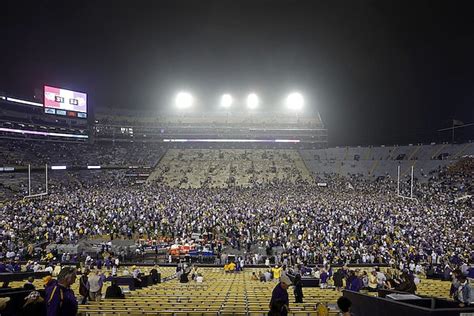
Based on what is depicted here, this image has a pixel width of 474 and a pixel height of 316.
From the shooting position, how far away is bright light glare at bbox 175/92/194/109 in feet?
230

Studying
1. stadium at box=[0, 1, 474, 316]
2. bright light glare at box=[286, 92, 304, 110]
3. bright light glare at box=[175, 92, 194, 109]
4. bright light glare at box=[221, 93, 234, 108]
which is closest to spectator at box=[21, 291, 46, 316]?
stadium at box=[0, 1, 474, 316]

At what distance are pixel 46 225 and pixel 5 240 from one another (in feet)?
9.13

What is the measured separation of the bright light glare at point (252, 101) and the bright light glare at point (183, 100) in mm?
12445

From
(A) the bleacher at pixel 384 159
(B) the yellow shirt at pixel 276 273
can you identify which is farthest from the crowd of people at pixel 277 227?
(A) the bleacher at pixel 384 159

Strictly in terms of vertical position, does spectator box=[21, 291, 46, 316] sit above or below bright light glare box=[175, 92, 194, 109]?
below

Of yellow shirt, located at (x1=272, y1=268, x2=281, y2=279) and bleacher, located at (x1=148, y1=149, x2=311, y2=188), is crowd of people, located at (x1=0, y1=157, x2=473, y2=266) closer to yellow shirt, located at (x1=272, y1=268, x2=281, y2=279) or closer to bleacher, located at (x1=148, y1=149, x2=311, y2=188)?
yellow shirt, located at (x1=272, y1=268, x2=281, y2=279)

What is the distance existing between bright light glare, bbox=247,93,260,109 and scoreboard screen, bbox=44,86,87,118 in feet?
103

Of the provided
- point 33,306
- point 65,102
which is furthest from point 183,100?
point 33,306

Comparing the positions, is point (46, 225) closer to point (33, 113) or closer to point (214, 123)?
point (33, 113)

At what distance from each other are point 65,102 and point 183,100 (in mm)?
25548

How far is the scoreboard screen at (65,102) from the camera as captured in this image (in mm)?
46938

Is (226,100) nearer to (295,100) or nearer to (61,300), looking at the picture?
(295,100)

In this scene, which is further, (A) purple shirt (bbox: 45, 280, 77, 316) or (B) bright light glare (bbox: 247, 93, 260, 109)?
(B) bright light glare (bbox: 247, 93, 260, 109)

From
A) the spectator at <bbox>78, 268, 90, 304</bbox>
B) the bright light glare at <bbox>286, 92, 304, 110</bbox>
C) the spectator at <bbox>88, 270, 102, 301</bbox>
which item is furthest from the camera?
the bright light glare at <bbox>286, 92, 304, 110</bbox>
